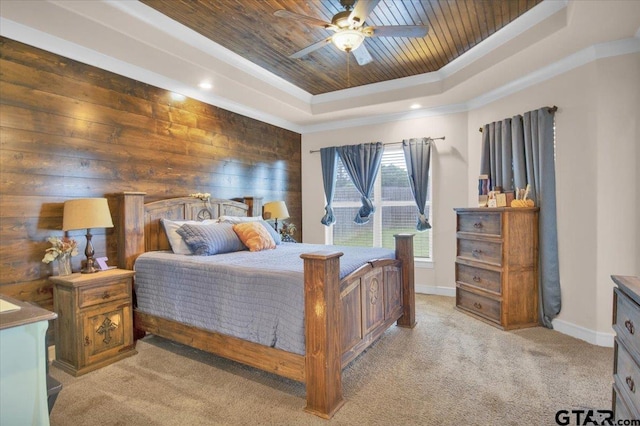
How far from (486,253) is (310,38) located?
109 inches

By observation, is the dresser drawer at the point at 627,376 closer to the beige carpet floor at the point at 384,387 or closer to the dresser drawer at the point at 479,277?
the beige carpet floor at the point at 384,387

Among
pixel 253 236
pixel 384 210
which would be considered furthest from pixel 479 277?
pixel 253 236

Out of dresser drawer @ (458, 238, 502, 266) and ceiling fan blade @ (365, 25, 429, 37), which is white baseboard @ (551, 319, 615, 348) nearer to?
dresser drawer @ (458, 238, 502, 266)

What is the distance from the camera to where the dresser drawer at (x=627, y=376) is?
121cm

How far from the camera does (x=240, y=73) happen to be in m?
3.64

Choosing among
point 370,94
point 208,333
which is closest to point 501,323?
point 208,333

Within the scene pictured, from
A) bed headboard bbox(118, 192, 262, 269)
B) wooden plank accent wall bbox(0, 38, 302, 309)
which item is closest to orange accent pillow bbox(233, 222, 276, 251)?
bed headboard bbox(118, 192, 262, 269)

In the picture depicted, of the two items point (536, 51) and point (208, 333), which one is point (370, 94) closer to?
point (536, 51)

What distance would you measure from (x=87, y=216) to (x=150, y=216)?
75 cm

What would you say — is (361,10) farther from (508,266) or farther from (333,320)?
(508,266)

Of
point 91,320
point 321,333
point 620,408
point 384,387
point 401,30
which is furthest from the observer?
point 91,320

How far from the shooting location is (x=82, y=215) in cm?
254

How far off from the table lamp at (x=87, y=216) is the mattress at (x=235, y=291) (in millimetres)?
390

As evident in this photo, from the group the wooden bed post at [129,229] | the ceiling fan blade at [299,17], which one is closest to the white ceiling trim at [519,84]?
the ceiling fan blade at [299,17]
